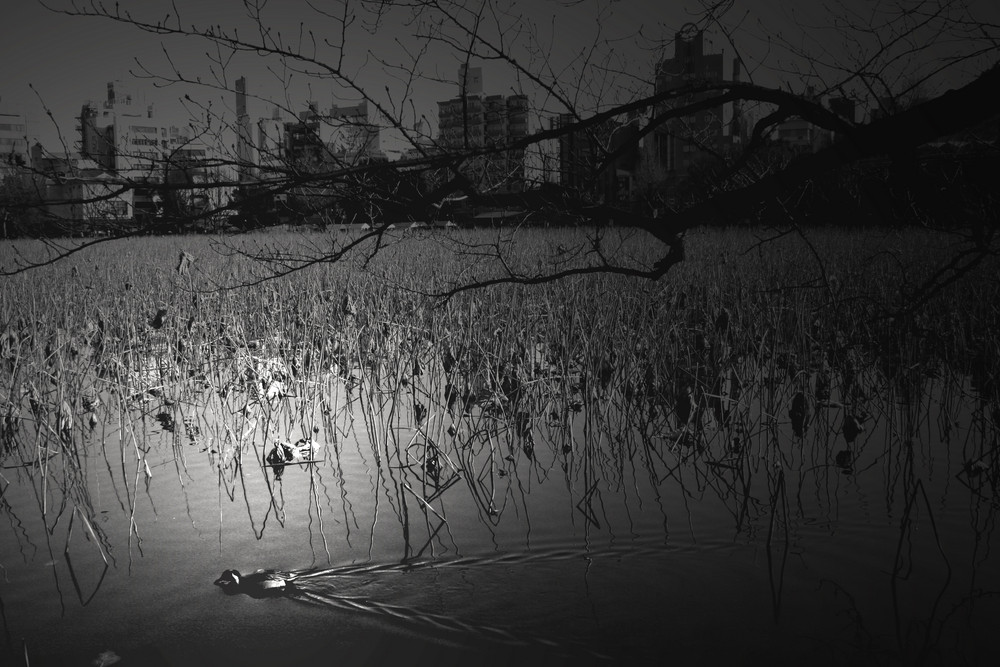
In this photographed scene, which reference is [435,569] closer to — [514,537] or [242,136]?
[514,537]

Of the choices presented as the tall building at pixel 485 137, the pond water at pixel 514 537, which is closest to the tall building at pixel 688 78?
the tall building at pixel 485 137

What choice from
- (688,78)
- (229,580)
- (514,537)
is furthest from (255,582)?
(688,78)

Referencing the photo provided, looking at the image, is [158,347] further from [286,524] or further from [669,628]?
[669,628]

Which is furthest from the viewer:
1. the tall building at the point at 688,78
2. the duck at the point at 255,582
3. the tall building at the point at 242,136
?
the tall building at the point at 688,78

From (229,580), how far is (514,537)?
2.91ft

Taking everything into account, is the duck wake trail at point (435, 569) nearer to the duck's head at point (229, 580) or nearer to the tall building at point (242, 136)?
the duck's head at point (229, 580)

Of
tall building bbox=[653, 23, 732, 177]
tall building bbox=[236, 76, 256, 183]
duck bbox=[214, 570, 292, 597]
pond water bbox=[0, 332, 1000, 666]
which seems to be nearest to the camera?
pond water bbox=[0, 332, 1000, 666]

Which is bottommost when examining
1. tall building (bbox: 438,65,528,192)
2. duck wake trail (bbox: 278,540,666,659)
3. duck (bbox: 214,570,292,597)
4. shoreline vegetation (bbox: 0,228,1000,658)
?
duck wake trail (bbox: 278,540,666,659)

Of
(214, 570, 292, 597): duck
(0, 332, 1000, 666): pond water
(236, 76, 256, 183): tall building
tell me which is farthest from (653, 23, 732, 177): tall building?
(214, 570, 292, 597): duck

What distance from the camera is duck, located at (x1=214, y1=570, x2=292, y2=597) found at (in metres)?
2.41

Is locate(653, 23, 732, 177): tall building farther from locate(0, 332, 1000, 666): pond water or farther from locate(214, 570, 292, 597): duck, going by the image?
locate(214, 570, 292, 597): duck

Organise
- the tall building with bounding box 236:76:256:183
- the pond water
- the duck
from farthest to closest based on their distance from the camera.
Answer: the tall building with bounding box 236:76:256:183 → the duck → the pond water

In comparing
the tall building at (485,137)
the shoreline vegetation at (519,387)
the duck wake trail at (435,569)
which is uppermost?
the tall building at (485,137)

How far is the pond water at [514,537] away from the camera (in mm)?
2164
